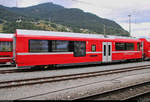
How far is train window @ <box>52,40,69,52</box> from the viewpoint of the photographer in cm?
1216

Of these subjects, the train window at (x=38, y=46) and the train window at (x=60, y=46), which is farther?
the train window at (x=60, y=46)

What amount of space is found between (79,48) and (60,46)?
1.94 m

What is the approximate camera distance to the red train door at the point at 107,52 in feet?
50.1

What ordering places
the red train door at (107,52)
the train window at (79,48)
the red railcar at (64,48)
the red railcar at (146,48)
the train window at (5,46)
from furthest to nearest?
the red railcar at (146,48) < the red train door at (107,52) < the train window at (5,46) < the train window at (79,48) < the red railcar at (64,48)

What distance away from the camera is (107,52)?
15477 millimetres

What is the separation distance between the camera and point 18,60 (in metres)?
10.8

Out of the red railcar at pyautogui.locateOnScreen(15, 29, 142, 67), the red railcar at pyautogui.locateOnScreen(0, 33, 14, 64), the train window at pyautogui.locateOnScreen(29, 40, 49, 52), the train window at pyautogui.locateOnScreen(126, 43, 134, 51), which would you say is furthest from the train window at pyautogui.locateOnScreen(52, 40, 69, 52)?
the train window at pyautogui.locateOnScreen(126, 43, 134, 51)

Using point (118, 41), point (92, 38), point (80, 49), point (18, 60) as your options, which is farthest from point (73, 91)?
point (118, 41)

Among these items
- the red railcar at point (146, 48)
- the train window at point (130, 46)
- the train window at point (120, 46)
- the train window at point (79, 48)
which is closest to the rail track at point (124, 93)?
the train window at point (79, 48)

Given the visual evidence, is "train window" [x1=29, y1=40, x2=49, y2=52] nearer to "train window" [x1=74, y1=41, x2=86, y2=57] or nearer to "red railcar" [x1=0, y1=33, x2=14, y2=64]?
"train window" [x1=74, y1=41, x2=86, y2=57]

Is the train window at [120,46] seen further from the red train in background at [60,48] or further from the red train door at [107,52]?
the red train door at [107,52]

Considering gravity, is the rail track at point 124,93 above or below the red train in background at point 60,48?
below

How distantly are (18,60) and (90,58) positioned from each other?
21.5ft

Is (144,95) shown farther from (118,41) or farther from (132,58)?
(132,58)
